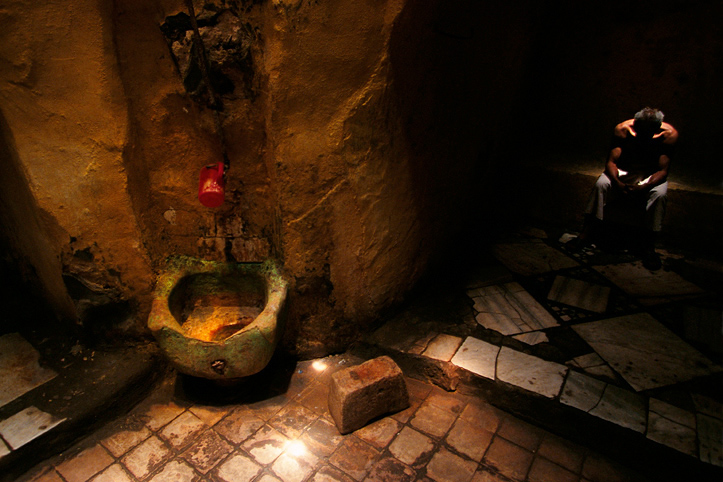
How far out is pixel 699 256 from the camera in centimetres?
463

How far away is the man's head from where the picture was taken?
4105 mm

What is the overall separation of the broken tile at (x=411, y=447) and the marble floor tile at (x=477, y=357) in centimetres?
61

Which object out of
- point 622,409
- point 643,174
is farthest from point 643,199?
point 622,409

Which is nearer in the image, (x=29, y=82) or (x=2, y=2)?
(x=2, y=2)

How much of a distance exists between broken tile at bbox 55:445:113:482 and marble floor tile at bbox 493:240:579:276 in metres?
3.90

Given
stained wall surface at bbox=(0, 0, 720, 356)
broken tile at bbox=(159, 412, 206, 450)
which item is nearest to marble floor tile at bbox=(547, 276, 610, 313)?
stained wall surface at bbox=(0, 0, 720, 356)

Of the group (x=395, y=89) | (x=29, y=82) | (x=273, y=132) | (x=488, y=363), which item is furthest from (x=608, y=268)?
(x=29, y=82)

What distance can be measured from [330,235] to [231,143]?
39.0 inches

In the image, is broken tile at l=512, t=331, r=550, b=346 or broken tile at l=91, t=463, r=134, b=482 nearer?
broken tile at l=91, t=463, r=134, b=482

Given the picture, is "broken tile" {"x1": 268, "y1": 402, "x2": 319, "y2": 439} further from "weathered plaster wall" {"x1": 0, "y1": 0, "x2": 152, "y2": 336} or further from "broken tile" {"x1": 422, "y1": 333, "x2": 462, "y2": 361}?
"weathered plaster wall" {"x1": 0, "y1": 0, "x2": 152, "y2": 336}

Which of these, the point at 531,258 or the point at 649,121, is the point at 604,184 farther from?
the point at 531,258

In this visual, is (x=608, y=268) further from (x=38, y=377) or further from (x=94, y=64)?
(x=38, y=377)

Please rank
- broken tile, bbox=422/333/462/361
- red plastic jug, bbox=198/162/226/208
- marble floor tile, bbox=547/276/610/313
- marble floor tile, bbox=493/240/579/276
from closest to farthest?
red plastic jug, bbox=198/162/226/208 → broken tile, bbox=422/333/462/361 → marble floor tile, bbox=547/276/610/313 → marble floor tile, bbox=493/240/579/276

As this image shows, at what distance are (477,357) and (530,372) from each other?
1.26 ft
